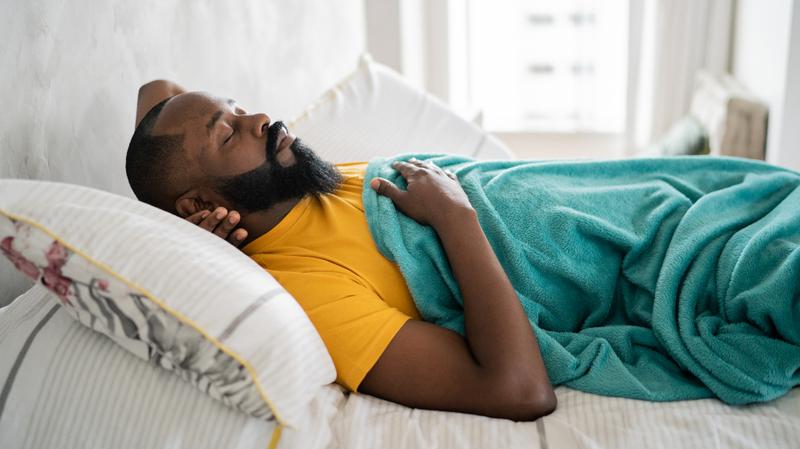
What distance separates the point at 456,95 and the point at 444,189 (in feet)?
7.96

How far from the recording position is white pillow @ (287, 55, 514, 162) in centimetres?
171

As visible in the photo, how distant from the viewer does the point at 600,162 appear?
148 cm

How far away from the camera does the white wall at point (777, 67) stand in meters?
2.22

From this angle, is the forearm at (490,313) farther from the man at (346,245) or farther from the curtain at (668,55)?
the curtain at (668,55)

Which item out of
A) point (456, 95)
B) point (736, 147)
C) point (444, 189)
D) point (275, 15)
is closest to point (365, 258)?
point (444, 189)

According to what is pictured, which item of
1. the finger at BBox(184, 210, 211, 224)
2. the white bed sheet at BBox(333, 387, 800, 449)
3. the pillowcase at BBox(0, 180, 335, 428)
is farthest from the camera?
the finger at BBox(184, 210, 211, 224)

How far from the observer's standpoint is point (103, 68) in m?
1.37

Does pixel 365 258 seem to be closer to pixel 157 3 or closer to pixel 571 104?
pixel 157 3

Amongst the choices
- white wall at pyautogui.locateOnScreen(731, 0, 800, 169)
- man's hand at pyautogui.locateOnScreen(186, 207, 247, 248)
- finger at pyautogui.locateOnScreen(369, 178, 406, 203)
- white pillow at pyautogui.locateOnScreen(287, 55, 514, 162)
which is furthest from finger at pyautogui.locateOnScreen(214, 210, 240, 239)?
white wall at pyautogui.locateOnScreen(731, 0, 800, 169)

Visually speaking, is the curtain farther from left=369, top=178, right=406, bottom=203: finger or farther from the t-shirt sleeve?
the t-shirt sleeve

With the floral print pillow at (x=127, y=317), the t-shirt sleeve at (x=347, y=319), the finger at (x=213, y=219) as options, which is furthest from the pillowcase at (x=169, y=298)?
the finger at (x=213, y=219)

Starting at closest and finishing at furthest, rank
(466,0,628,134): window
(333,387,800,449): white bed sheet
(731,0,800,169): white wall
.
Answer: (333,387,800,449): white bed sheet
(731,0,800,169): white wall
(466,0,628,134): window

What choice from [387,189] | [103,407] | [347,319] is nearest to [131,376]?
[103,407]

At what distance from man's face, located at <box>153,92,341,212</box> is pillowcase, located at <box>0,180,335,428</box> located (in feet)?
0.97
